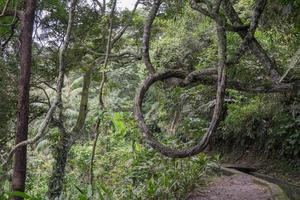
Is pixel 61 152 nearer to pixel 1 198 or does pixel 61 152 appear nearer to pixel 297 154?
pixel 1 198

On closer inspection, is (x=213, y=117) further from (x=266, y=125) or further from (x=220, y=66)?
(x=266, y=125)

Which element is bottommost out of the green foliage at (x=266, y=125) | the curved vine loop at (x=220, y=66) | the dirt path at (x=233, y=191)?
the dirt path at (x=233, y=191)

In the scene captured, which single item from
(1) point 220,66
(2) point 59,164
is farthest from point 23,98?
(1) point 220,66

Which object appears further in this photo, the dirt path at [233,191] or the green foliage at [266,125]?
the green foliage at [266,125]

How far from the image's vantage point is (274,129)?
30.6ft

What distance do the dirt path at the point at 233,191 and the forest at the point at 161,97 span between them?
20 mm

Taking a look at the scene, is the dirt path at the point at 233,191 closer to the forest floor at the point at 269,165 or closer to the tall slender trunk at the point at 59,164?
the forest floor at the point at 269,165

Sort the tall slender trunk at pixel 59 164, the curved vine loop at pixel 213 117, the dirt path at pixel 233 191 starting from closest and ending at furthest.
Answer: the curved vine loop at pixel 213 117, the dirt path at pixel 233 191, the tall slender trunk at pixel 59 164

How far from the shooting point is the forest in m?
4.46

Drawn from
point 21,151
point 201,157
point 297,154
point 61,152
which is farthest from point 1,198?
point 297,154

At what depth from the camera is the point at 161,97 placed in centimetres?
1062

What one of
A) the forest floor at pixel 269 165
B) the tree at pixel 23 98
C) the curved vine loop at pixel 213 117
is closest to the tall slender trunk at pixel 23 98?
the tree at pixel 23 98

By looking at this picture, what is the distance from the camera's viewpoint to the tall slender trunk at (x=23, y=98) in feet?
18.2

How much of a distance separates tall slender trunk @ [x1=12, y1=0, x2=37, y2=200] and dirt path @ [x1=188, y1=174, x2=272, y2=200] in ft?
9.52
